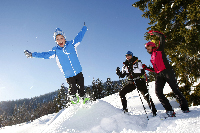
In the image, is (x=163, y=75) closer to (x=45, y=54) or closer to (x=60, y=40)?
(x=60, y=40)

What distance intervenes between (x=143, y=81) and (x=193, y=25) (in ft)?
12.1

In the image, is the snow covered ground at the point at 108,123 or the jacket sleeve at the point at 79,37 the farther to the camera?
the jacket sleeve at the point at 79,37

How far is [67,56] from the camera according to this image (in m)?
4.43

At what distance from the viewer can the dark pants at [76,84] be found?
4485mm

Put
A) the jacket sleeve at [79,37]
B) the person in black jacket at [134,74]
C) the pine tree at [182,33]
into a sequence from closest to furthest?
the person in black jacket at [134,74], the jacket sleeve at [79,37], the pine tree at [182,33]

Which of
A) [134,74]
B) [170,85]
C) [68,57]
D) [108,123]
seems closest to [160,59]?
[170,85]

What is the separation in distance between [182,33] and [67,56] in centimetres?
513

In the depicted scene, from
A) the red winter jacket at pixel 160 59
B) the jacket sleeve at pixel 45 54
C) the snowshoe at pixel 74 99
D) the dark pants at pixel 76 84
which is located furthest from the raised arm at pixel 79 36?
the red winter jacket at pixel 160 59

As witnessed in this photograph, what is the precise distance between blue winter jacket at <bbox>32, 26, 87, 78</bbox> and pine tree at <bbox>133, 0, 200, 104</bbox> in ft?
14.9

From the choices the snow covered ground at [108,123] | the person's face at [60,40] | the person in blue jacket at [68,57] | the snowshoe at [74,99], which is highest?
the person's face at [60,40]

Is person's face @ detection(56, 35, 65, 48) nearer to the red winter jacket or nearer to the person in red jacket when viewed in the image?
the person in red jacket

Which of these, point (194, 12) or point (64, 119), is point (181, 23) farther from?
point (64, 119)

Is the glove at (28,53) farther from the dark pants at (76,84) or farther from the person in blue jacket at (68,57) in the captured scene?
the dark pants at (76,84)

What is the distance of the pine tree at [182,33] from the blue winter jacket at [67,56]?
454 cm
